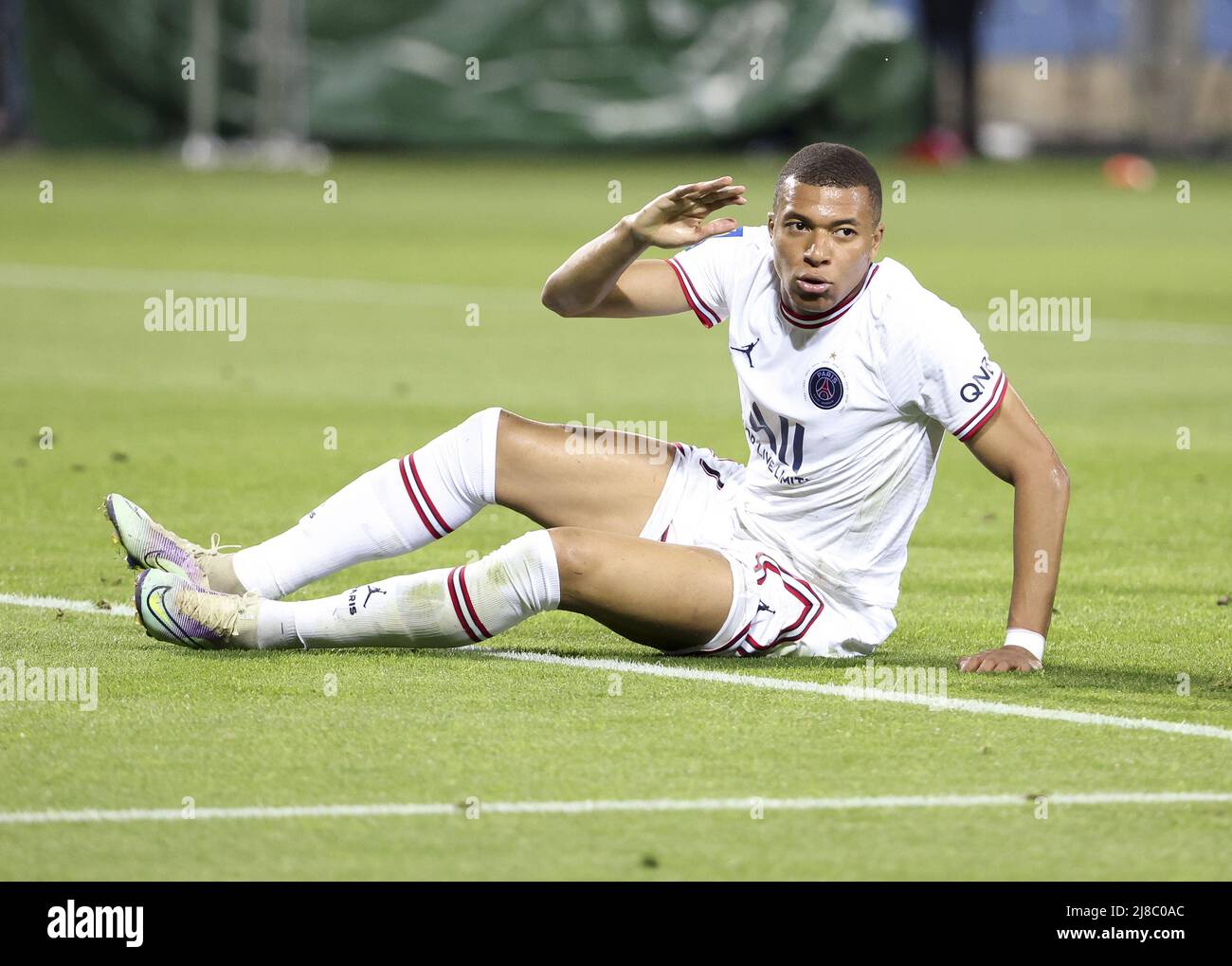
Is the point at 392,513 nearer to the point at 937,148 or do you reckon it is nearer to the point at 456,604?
the point at 456,604

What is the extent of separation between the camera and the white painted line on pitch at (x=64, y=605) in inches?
307

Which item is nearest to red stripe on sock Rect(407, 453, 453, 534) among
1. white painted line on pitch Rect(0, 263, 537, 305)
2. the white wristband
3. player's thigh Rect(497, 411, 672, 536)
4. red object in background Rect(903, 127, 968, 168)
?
player's thigh Rect(497, 411, 672, 536)

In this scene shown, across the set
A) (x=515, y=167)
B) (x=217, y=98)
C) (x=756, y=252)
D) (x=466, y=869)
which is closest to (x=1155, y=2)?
(x=515, y=167)

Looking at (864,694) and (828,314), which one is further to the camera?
(828,314)

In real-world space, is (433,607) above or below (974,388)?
below

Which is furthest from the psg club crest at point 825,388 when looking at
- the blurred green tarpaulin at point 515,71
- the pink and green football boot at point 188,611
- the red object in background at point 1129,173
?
the blurred green tarpaulin at point 515,71

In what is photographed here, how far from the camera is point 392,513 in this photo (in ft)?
23.1

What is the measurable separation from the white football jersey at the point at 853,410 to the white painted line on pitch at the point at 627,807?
1.40 meters

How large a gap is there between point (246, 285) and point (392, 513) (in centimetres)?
1448

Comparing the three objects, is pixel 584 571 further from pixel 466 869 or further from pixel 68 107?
pixel 68 107

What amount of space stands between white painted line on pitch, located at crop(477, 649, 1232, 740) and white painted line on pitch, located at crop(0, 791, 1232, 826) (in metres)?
0.69

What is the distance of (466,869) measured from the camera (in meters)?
4.94

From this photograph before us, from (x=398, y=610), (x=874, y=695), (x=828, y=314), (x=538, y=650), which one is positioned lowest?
(x=874, y=695)
